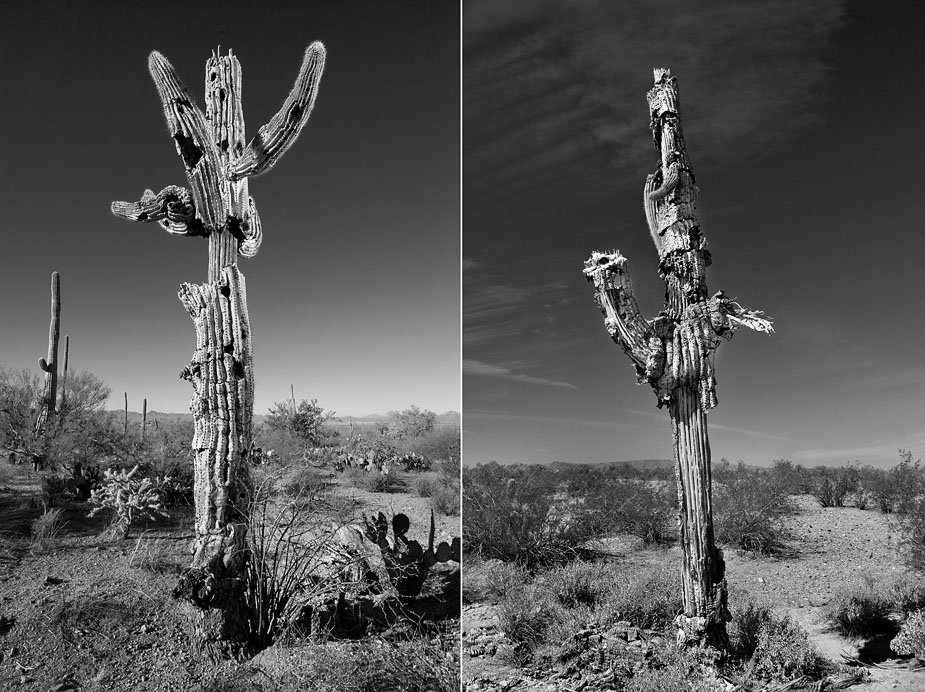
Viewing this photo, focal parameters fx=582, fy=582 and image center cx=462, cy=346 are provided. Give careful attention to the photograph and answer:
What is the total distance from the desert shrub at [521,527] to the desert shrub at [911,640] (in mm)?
3251

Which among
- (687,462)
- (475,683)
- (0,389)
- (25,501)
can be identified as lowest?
(475,683)

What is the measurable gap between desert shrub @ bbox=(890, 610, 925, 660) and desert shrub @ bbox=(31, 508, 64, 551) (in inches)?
273

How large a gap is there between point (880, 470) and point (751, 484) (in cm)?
512

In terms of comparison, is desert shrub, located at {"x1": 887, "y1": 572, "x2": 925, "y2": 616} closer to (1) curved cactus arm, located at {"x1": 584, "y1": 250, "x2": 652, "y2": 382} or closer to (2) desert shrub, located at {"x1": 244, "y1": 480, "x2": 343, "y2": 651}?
(1) curved cactus arm, located at {"x1": 584, "y1": 250, "x2": 652, "y2": 382}

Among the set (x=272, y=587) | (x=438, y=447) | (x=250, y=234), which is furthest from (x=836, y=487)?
(x=250, y=234)

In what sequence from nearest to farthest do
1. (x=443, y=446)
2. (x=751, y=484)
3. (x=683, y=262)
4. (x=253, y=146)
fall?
(x=683, y=262) < (x=253, y=146) < (x=751, y=484) < (x=443, y=446)

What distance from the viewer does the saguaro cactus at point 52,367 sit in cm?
918

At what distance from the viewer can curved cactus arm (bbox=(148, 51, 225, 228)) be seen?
14.2 feet

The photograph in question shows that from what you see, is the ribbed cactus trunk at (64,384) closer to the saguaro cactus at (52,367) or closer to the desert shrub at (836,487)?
the saguaro cactus at (52,367)

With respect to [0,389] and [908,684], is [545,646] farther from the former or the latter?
[0,389]

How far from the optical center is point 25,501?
289 inches

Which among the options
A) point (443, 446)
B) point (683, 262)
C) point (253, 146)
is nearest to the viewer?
point (683, 262)

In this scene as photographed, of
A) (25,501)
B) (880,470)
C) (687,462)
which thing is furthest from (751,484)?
(25,501)

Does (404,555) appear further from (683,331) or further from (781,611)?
(781,611)
